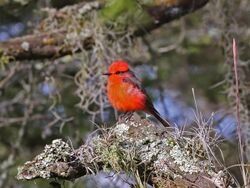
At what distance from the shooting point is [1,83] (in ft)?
16.3

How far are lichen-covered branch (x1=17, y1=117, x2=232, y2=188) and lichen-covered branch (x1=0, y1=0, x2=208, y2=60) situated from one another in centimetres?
169

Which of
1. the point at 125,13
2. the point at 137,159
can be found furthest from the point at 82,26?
the point at 137,159

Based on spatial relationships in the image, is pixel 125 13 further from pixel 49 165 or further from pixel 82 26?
pixel 49 165

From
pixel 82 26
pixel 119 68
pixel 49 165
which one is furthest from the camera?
pixel 82 26

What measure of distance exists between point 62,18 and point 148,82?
4.72 ft

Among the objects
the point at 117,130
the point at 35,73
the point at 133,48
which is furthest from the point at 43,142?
the point at 117,130

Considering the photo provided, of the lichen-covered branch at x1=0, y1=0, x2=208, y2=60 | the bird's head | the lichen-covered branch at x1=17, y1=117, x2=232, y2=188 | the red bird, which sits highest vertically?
the lichen-covered branch at x1=17, y1=117, x2=232, y2=188

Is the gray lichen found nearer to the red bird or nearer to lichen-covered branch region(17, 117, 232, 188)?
lichen-covered branch region(17, 117, 232, 188)

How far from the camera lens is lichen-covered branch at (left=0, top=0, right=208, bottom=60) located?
4.12 meters

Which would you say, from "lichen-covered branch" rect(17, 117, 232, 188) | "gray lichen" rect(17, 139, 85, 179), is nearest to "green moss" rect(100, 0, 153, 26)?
"lichen-covered branch" rect(17, 117, 232, 188)

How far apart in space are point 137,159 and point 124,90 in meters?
1.73

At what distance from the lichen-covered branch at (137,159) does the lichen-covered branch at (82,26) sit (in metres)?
1.69

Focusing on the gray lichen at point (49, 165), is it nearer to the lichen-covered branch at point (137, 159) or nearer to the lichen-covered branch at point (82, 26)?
the lichen-covered branch at point (137, 159)

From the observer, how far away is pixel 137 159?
2291mm
